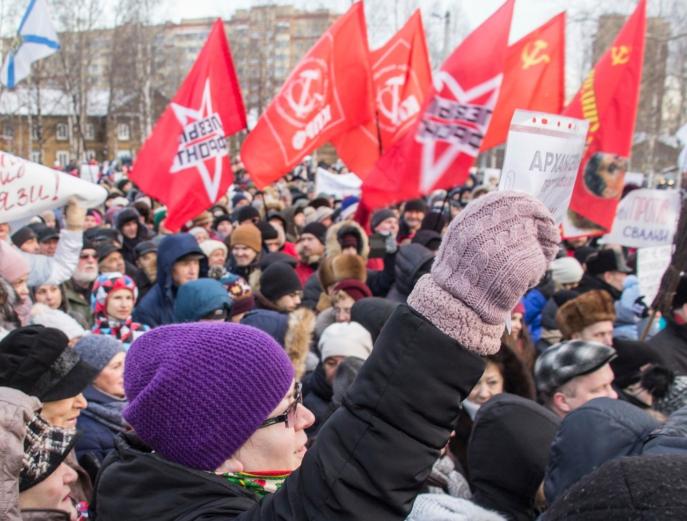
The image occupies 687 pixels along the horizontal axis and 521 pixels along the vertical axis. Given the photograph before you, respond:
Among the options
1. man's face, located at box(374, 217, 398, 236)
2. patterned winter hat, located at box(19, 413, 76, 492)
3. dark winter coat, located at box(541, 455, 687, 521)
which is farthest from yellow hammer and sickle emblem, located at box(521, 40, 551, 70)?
dark winter coat, located at box(541, 455, 687, 521)

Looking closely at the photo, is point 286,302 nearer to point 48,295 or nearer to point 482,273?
point 48,295

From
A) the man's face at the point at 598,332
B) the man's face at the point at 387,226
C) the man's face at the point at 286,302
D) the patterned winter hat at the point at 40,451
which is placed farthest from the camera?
the man's face at the point at 387,226

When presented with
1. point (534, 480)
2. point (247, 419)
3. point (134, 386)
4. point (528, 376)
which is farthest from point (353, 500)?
point (528, 376)

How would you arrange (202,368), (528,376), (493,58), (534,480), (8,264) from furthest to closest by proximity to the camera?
(493,58) → (8,264) → (528,376) → (534,480) → (202,368)

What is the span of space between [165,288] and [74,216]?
3.38ft

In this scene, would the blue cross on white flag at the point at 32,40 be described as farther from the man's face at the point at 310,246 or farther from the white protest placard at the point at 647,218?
the white protest placard at the point at 647,218

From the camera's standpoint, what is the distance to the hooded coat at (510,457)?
2.39 meters

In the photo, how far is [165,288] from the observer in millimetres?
5477

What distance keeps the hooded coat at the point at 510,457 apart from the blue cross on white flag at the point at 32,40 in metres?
7.81

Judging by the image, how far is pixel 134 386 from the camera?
5.33ft

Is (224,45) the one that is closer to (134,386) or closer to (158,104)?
(134,386)

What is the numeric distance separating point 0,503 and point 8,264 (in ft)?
9.66

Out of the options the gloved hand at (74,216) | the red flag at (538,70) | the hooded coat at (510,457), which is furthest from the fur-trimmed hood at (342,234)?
the hooded coat at (510,457)

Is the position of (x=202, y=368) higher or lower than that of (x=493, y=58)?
lower
